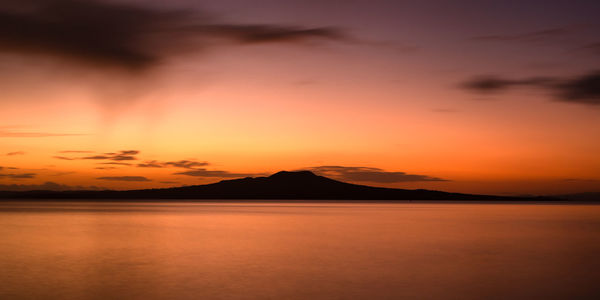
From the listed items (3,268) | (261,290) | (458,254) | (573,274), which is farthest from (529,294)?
(3,268)

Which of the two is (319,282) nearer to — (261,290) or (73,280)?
(261,290)

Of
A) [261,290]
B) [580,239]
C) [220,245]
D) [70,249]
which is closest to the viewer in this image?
[261,290]

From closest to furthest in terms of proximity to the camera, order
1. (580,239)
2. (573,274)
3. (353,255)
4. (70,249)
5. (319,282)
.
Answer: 1. (319,282)
2. (573,274)
3. (353,255)
4. (70,249)
5. (580,239)

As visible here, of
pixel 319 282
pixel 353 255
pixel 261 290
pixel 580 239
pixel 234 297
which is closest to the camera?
pixel 234 297

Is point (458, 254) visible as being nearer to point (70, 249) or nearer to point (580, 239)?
point (580, 239)

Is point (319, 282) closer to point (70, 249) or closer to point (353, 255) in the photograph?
point (353, 255)

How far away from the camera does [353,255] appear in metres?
29.4

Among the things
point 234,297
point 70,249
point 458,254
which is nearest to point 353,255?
point 458,254

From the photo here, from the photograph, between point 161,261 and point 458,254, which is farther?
point 458,254

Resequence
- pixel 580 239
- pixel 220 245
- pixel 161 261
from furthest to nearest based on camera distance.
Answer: pixel 580 239
pixel 220 245
pixel 161 261

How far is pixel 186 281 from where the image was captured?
21.1 metres

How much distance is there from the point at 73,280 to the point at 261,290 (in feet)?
23.5

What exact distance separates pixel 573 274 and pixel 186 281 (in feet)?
49.9

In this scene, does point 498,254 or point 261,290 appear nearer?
point 261,290
